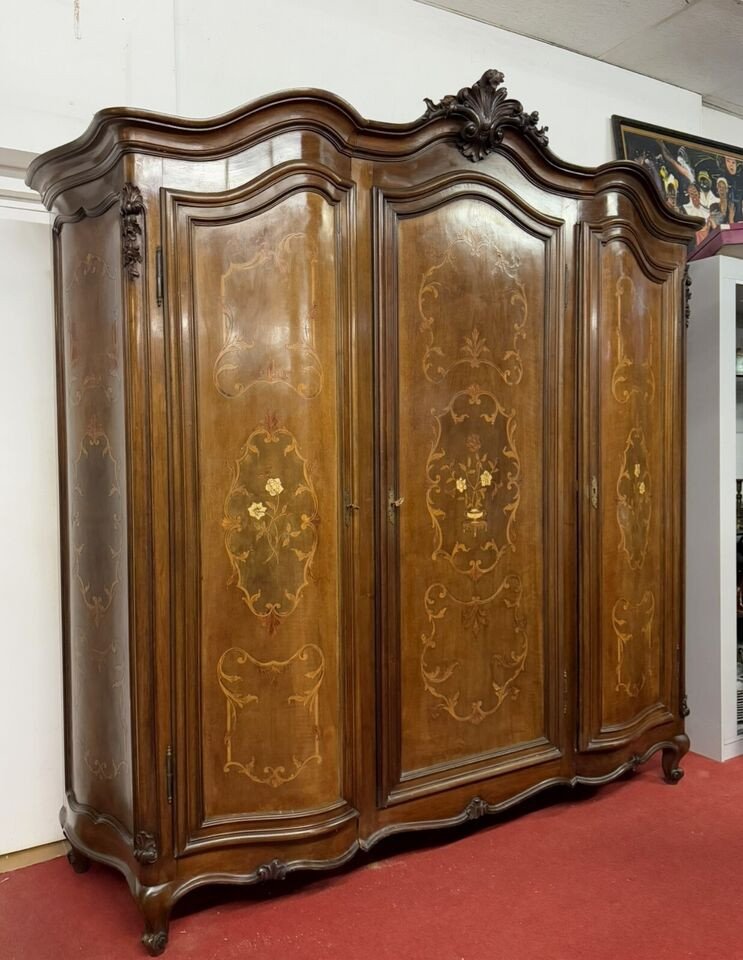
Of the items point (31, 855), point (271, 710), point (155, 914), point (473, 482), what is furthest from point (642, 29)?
point (31, 855)

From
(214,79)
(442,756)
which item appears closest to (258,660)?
(442,756)

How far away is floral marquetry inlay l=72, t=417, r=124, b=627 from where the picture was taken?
2021 mm

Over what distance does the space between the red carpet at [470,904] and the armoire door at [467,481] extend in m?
0.23

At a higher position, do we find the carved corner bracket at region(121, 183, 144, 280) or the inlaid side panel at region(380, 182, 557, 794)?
the carved corner bracket at region(121, 183, 144, 280)

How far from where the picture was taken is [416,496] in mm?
2221

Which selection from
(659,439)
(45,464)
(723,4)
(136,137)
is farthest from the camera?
(723,4)

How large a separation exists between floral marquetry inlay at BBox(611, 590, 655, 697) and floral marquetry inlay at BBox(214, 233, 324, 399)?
4.27 feet

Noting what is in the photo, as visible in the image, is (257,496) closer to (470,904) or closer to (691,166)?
(470,904)

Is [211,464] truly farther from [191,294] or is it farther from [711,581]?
[711,581]

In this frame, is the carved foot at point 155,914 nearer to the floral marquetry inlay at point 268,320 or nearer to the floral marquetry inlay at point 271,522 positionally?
the floral marquetry inlay at point 271,522

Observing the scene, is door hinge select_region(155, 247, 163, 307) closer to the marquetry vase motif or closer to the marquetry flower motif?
the marquetry flower motif

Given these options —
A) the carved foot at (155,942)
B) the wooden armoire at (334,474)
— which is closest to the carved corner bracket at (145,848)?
the wooden armoire at (334,474)

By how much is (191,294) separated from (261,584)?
71 centimetres

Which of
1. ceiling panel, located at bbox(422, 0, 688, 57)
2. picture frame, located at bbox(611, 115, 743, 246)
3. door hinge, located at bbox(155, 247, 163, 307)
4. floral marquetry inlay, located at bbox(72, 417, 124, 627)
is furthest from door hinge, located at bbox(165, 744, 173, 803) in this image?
picture frame, located at bbox(611, 115, 743, 246)
